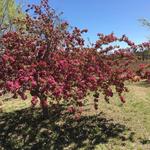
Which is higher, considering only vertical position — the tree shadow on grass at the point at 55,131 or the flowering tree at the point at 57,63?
the flowering tree at the point at 57,63

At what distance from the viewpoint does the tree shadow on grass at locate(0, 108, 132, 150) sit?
496 inches

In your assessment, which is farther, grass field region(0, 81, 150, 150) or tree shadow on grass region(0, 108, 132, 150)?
tree shadow on grass region(0, 108, 132, 150)

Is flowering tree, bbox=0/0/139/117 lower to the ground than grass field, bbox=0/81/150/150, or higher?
higher

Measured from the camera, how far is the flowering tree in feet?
39.5

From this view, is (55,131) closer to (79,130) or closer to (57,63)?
(79,130)

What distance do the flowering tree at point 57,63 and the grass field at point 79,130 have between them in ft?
3.52

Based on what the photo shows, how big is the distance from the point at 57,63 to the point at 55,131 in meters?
2.76

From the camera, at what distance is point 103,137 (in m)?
12.9

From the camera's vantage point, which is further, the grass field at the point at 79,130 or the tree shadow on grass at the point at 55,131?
the tree shadow on grass at the point at 55,131

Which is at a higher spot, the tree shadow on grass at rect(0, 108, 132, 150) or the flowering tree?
the flowering tree

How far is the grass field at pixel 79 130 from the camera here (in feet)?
40.8

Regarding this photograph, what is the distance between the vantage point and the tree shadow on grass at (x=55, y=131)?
41.4ft

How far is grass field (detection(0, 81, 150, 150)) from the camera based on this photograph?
12428 mm

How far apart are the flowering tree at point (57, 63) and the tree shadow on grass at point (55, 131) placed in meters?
1.00
